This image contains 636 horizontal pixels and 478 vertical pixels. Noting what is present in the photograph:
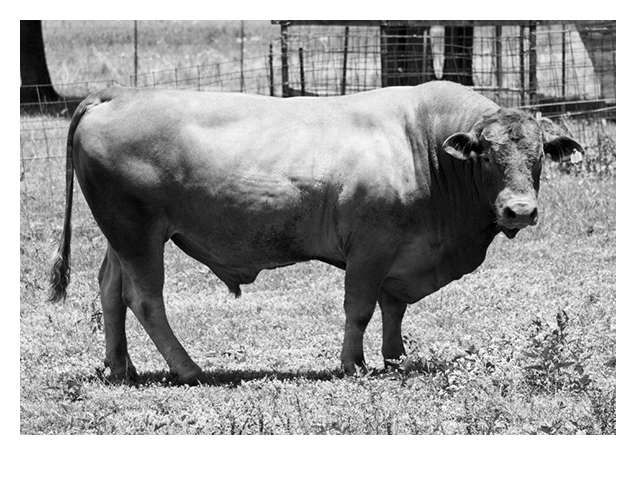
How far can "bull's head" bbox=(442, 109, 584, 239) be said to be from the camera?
24.6ft

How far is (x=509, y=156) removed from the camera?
7668mm

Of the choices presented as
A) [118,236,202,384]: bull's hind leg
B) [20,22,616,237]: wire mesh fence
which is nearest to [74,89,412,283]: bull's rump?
[118,236,202,384]: bull's hind leg

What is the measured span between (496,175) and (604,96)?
12.9m

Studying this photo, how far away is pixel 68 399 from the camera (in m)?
7.66

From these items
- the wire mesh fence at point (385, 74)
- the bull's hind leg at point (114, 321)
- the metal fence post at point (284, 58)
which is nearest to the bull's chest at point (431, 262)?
the bull's hind leg at point (114, 321)

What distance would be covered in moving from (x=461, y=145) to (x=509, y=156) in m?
0.39

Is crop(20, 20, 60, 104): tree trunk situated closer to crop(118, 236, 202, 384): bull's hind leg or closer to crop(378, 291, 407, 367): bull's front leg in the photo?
crop(118, 236, 202, 384): bull's hind leg

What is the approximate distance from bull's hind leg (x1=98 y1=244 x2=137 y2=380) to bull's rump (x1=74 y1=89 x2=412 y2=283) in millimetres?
503

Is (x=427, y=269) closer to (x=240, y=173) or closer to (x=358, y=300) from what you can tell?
(x=358, y=300)

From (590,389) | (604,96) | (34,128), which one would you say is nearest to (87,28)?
(34,128)

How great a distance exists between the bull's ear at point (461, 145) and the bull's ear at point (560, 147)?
581mm

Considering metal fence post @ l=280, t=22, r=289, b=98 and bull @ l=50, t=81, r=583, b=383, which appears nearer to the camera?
bull @ l=50, t=81, r=583, b=383

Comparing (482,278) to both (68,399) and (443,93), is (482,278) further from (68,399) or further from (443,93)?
(68,399)

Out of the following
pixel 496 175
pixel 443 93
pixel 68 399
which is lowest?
pixel 68 399
